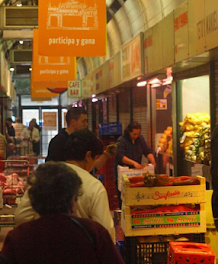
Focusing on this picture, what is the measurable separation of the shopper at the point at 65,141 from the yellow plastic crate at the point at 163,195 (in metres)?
0.61

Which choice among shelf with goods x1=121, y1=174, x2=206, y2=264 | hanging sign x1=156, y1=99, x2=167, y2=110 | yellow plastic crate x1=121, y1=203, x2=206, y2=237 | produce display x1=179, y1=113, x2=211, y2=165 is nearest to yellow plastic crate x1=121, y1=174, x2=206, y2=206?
shelf with goods x1=121, y1=174, x2=206, y2=264

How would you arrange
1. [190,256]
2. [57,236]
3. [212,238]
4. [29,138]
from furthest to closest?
[29,138], [212,238], [190,256], [57,236]

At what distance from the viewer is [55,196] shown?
242 centimetres

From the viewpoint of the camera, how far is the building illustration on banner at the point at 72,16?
313 inches

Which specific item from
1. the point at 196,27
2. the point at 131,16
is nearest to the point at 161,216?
the point at 196,27

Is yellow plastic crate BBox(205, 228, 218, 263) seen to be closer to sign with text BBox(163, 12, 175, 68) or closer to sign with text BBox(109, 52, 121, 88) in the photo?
sign with text BBox(163, 12, 175, 68)

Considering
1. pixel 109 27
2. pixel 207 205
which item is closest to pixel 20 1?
pixel 109 27

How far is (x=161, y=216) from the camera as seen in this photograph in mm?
4598

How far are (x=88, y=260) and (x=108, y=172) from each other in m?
7.85

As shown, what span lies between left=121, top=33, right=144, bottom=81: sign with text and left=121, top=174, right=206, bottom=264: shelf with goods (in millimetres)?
5403

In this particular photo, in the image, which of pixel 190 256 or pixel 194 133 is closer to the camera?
pixel 190 256

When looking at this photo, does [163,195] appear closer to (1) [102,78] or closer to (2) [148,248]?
(2) [148,248]

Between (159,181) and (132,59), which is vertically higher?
(132,59)

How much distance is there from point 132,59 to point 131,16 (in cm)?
361
